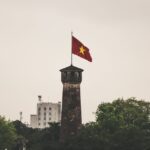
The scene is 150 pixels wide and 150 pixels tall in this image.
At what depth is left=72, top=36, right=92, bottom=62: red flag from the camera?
124 m

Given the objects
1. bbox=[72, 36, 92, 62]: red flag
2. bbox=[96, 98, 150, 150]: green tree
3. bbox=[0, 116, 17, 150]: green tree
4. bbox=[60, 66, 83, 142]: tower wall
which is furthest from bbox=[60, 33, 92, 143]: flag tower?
bbox=[0, 116, 17, 150]: green tree

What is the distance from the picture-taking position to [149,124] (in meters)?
140

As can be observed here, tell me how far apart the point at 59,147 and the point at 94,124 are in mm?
8684

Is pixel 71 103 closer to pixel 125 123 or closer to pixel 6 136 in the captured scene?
pixel 125 123

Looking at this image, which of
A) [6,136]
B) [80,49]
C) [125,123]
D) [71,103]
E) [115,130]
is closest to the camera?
[80,49]

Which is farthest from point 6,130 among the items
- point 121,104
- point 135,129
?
point 135,129

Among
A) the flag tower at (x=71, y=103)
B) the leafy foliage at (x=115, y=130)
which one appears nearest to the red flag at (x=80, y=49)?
the leafy foliage at (x=115, y=130)

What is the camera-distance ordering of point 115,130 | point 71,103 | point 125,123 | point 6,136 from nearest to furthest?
1. point 115,130
2. point 125,123
3. point 71,103
4. point 6,136

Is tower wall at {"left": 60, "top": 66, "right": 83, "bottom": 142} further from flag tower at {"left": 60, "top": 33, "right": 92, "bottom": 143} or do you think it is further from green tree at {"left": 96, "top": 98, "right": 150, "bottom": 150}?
green tree at {"left": 96, "top": 98, "right": 150, "bottom": 150}

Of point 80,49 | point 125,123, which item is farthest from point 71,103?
point 80,49

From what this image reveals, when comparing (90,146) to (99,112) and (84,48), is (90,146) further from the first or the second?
(84,48)

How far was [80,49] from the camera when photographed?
414ft

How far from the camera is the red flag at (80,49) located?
124 metres

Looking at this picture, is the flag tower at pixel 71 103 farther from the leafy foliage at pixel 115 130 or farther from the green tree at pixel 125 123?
the green tree at pixel 125 123
